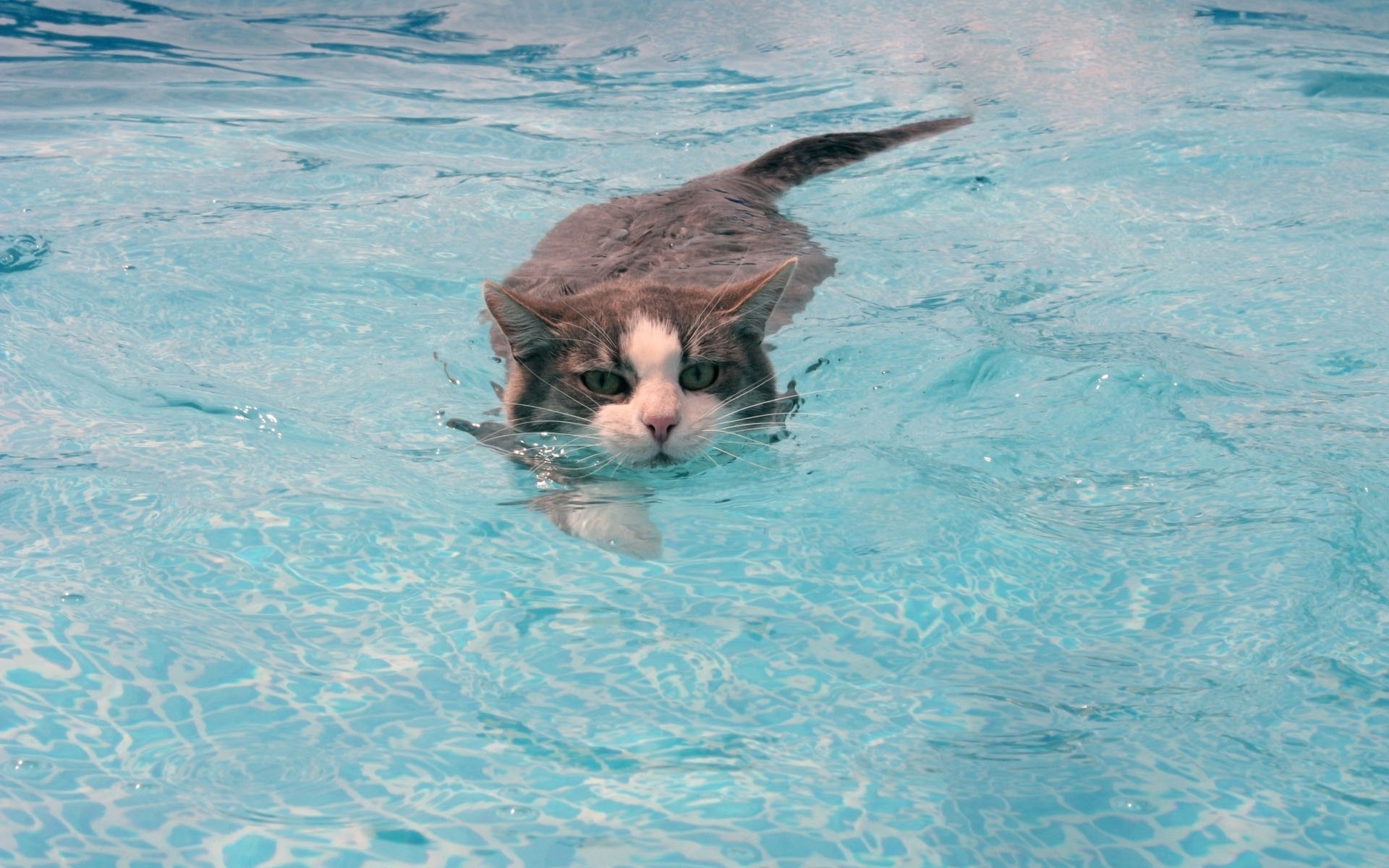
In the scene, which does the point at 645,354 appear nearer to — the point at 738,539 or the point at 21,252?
the point at 738,539

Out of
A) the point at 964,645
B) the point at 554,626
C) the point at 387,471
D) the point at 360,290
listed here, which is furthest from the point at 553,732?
the point at 360,290

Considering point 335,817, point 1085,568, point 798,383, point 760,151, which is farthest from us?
point 760,151

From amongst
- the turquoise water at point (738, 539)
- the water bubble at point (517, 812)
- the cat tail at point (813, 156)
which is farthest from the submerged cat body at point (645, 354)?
the water bubble at point (517, 812)

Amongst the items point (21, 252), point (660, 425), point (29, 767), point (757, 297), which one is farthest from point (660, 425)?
point (21, 252)

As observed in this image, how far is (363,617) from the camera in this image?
256cm

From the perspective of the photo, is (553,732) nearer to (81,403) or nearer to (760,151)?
(81,403)

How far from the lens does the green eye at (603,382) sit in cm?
322

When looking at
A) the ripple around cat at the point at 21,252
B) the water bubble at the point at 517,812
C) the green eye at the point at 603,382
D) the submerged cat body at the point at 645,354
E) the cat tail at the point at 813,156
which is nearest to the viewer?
the water bubble at the point at 517,812

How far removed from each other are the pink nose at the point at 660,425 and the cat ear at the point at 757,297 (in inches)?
17.2

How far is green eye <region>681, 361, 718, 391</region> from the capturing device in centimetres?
326

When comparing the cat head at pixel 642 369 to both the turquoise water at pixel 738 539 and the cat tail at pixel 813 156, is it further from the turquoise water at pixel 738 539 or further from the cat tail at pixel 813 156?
the cat tail at pixel 813 156

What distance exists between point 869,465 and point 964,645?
83 centimetres

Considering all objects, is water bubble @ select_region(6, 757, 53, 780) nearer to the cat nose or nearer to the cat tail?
the cat nose

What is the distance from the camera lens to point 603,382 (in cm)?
324
